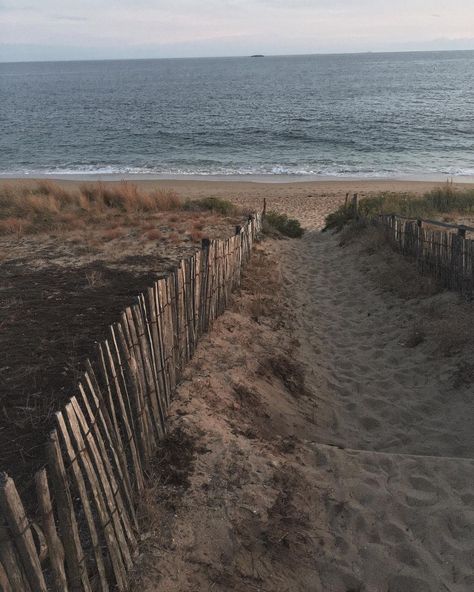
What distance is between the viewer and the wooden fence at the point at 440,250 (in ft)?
23.4

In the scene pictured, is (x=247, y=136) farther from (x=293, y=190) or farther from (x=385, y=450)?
(x=385, y=450)

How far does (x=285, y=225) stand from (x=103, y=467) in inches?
475

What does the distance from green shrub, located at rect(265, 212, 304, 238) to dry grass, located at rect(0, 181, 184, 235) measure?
100.0 inches

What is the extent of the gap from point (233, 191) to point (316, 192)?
11.9ft

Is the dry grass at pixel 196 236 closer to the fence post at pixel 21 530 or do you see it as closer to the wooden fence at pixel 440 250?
the wooden fence at pixel 440 250

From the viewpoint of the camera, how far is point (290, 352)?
663 cm

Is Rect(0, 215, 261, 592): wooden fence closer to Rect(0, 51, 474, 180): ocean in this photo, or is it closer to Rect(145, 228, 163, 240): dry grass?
Rect(145, 228, 163, 240): dry grass

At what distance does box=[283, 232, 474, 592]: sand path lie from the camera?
3271 millimetres

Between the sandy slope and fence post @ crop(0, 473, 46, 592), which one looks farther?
the sandy slope

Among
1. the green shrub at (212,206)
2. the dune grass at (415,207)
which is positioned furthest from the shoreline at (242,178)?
the green shrub at (212,206)

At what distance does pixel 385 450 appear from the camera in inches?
190

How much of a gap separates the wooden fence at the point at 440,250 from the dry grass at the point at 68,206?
6.19m

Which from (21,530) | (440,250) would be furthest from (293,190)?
(21,530)

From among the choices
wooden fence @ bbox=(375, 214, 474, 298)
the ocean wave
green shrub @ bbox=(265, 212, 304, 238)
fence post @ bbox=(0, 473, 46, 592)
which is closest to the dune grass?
green shrub @ bbox=(265, 212, 304, 238)
